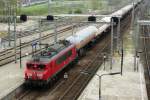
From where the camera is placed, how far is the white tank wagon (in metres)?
51.3

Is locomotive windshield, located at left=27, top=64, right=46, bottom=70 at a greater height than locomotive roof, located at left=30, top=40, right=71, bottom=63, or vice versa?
locomotive roof, located at left=30, top=40, right=71, bottom=63

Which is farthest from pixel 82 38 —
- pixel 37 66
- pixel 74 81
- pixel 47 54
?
pixel 37 66

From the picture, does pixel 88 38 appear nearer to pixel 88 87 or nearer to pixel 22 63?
pixel 22 63

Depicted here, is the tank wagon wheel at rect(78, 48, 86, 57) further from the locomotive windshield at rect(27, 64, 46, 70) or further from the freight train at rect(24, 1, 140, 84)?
the locomotive windshield at rect(27, 64, 46, 70)

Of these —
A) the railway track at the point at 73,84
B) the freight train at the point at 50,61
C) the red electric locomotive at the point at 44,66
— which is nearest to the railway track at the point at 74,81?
the railway track at the point at 73,84

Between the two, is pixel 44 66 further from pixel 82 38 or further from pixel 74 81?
pixel 82 38

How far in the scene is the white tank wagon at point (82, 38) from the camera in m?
51.3

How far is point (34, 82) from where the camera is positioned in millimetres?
37312

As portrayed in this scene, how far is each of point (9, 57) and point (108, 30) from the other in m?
31.9

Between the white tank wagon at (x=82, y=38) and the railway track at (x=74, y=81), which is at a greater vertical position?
the white tank wagon at (x=82, y=38)

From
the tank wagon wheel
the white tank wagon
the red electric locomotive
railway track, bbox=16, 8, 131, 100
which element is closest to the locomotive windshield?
the red electric locomotive

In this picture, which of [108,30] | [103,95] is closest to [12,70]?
[103,95]

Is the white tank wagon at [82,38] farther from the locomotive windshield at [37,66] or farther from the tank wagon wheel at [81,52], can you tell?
the locomotive windshield at [37,66]

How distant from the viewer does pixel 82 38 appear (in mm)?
55062
